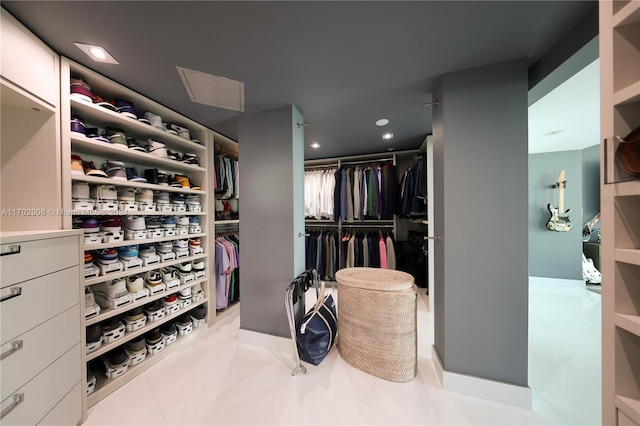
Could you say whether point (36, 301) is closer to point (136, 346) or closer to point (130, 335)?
point (130, 335)

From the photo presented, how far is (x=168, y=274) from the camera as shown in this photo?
181 cm

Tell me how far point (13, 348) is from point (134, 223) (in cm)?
90

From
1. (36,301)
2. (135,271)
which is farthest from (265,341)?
(36,301)

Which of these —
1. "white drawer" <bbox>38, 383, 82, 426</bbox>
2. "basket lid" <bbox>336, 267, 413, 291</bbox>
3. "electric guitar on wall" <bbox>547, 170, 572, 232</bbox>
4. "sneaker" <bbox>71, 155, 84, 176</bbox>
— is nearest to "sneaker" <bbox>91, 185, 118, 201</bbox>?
"sneaker" <bbox>71, 155, 84, 176</bbox>

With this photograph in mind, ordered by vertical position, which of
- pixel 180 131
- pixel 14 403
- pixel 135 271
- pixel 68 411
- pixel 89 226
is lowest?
pixel 68 411

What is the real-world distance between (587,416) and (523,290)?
74 cm

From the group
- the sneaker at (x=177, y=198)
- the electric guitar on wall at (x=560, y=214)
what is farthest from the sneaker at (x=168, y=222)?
the electric guitar on wall at (x=560, y=214)

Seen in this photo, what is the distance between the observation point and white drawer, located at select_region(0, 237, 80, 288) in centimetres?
85

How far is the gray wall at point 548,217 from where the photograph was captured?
10.1 ft

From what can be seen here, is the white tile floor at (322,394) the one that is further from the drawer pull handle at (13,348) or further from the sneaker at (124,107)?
the sneaker at (124,107)

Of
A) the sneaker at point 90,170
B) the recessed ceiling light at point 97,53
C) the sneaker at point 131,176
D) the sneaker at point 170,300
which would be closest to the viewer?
the recessed ceiling light at point 97,53

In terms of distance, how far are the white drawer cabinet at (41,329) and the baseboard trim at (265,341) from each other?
0.96 metres

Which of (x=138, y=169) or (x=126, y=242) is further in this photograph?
(x=138, y=169)

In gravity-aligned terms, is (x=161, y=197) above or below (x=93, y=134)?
below
